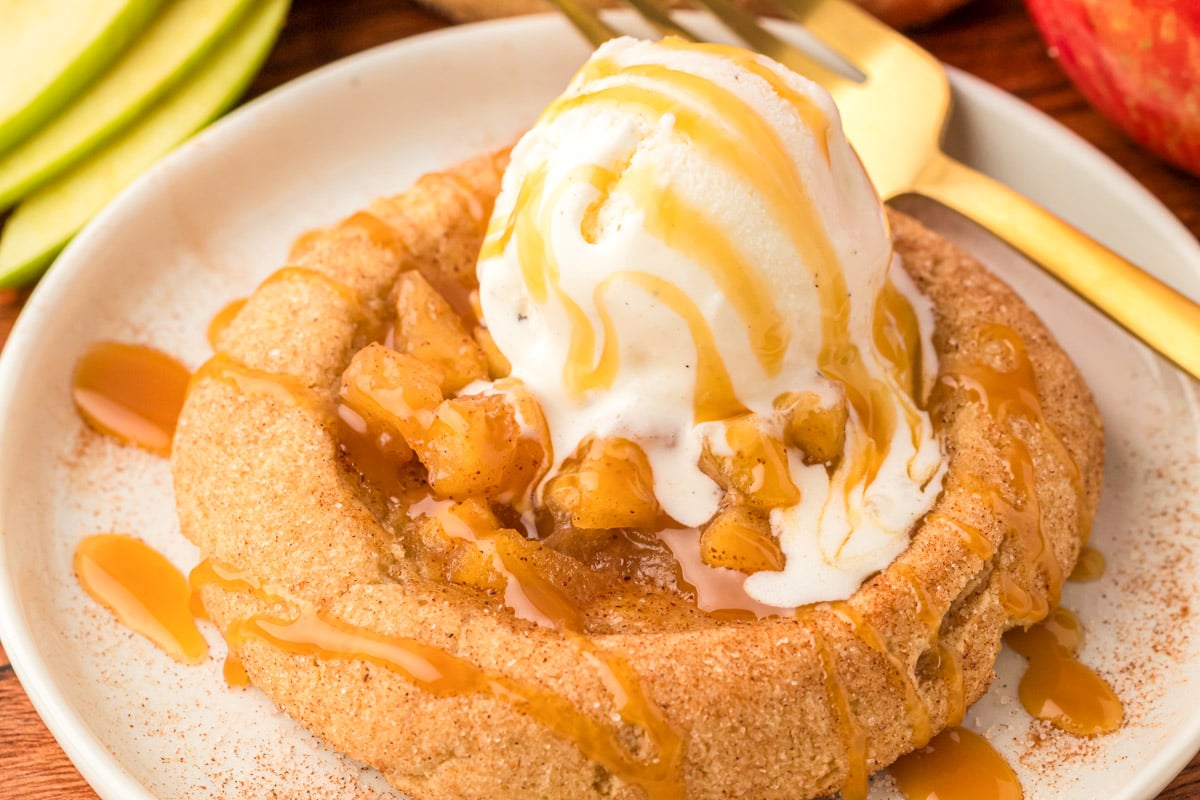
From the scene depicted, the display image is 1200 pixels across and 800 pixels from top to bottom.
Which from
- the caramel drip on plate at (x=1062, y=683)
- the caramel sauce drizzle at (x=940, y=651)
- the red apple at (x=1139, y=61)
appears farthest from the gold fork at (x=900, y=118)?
the caramel sauce drizzle at (x=940, y=651)

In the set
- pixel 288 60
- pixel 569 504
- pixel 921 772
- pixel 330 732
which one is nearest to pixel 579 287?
pixel 569 504

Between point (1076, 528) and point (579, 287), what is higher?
point (579, 287)

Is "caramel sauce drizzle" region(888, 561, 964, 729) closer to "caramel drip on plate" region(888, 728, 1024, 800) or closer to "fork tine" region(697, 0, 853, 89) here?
"caramel drip on plate" region(888, 728, 1024, 800)

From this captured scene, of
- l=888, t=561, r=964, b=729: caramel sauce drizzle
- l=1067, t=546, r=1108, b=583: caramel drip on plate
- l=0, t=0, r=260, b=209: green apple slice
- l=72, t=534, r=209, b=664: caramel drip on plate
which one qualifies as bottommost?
l=1067, t=546, r=1108, b=583: caramel drip on plate

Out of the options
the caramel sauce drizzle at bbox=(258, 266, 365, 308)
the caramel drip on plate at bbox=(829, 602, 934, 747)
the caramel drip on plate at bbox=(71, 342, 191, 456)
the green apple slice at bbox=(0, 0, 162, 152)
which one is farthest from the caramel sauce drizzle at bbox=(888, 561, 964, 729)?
the green apple slice at bbox=(0, 0, 162, 152)

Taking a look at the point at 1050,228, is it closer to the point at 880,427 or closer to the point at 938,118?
the point at 938,118
